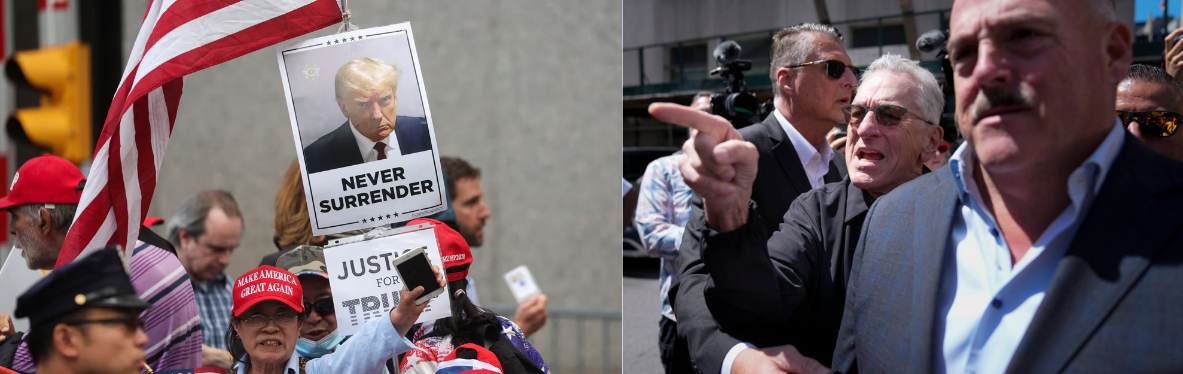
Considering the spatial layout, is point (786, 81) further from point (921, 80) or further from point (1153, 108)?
point (1153, 108)

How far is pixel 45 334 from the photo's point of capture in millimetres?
1341

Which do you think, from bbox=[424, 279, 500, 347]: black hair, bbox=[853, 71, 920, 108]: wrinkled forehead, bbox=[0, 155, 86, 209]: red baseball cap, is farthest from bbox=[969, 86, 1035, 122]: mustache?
bbox=[0, 155, 86, 209]: red baseball cap

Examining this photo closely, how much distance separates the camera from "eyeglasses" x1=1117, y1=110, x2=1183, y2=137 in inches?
94.8

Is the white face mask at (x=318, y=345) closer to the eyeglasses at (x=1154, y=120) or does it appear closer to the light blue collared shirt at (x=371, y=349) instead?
the light blue collared shirt at (x=371, y=349)

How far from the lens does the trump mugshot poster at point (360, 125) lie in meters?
2.34

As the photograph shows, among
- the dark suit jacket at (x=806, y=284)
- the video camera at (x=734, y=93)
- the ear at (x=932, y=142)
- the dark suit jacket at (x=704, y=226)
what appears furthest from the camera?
the video camera at (x=734, y=93)

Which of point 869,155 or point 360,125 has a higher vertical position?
point 360,125

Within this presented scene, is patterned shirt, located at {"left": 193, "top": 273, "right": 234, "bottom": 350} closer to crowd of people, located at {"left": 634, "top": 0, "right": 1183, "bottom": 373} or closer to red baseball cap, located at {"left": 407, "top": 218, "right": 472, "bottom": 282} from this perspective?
red baseball cap, located at {"left": 407, "top": 218, "right": 472, "bottom": 282}

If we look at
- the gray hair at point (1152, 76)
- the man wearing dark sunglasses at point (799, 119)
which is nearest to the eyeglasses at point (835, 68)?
the man wearing dark sunglasses at point (799, 119)

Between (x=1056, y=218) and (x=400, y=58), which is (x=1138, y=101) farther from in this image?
(x=400, y=58)

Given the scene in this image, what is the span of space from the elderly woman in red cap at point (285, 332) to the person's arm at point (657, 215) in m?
1.36

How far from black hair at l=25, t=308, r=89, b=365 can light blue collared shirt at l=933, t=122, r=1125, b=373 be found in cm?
141

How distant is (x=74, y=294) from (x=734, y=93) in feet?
6.59

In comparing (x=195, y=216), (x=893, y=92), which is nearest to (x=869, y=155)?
(x=893, y=92)
